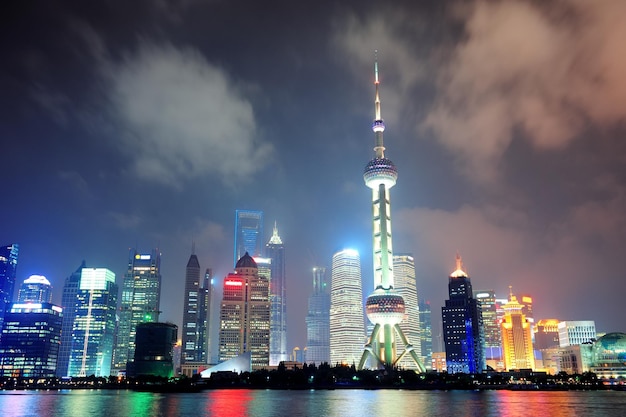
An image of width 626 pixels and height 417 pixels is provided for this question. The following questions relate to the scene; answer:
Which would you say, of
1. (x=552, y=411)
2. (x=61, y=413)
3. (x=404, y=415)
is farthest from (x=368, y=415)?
(x=61, y=413)

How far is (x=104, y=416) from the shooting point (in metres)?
104

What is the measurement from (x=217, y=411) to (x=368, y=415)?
31467 mm

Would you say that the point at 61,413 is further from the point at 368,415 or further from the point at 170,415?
the point at 368,415

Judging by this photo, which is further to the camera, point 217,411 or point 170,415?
point 217,411

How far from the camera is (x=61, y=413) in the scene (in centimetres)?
11412

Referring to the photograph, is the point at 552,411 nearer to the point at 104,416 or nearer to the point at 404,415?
the point at 404,415

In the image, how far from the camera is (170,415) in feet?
348

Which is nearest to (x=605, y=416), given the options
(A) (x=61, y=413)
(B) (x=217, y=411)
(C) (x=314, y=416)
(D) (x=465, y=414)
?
(D) (x=465, y=414)

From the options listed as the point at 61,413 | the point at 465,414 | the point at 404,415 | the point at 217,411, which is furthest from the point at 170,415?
the point at 465,414

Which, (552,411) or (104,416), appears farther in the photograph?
(552,411)

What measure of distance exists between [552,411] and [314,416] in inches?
2029

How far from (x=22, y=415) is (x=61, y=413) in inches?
302

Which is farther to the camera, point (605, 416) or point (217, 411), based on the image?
point (217, 411)

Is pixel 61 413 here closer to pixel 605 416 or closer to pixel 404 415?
pixel 404 415
